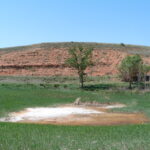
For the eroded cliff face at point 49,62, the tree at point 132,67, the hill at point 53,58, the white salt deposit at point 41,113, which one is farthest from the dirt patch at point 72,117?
the hill at point 53,58

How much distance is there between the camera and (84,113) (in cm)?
3044

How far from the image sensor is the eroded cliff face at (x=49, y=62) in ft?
265

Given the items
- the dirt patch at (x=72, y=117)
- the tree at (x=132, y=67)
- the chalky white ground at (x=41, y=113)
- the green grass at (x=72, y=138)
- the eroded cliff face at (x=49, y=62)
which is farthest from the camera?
the eroded cliff face at (x=49, y=62)

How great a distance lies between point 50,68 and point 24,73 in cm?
632

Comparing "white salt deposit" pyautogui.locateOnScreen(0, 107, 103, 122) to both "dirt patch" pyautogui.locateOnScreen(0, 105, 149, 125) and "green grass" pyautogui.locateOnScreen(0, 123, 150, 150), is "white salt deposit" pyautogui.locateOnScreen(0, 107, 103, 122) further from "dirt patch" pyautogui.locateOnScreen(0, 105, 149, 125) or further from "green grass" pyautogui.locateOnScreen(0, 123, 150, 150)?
"green grass" pyautogui.locateOnScreen(0, 123, 150, 150)

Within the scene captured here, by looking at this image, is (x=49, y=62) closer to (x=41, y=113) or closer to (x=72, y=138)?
(x=41, y=113)

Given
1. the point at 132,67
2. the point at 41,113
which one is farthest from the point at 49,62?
A: the point at 41,113

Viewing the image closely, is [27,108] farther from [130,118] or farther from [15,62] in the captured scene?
[15,62]

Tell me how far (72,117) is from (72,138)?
36.0 ft

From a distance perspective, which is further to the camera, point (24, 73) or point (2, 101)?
point (24, 73)

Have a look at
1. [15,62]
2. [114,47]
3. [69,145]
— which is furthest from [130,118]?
[114,47]

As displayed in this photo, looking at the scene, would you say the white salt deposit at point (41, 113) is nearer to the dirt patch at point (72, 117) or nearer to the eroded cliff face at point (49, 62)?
the dirt patch at point (72, 117)

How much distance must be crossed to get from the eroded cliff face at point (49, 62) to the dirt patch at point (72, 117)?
4783 cm

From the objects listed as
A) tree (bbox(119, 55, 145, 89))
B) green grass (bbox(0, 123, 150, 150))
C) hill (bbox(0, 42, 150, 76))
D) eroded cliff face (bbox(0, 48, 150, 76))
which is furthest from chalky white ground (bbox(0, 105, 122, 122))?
hill (bbox(0, 42, 150, 76))
